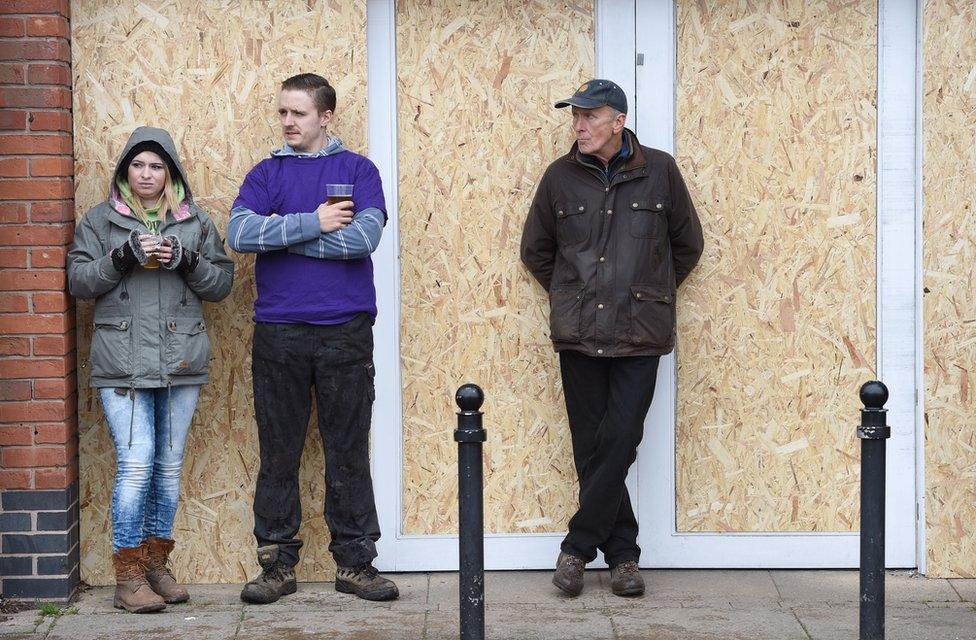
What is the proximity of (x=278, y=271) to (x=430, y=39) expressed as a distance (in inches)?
50.6

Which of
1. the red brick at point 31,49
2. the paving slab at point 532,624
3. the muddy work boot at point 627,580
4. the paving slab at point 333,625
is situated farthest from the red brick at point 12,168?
the muddy work boot at point 627,580

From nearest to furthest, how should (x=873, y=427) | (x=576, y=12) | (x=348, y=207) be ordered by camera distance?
(x=873, y=427) → (x=348, y=207) → (x=576, y=12)

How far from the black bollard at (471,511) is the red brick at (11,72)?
8.27 feet

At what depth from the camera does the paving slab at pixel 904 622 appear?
559 centimetres

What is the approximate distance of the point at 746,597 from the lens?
6109 mm

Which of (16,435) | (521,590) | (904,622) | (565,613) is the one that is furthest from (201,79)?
(904,622)

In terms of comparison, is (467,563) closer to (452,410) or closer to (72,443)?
(452,410)

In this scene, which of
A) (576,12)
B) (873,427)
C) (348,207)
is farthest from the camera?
(576,12)

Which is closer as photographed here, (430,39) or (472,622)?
(472,622)

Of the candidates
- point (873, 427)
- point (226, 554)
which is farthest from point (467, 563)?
point (226, 554)

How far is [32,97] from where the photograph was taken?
599 cm

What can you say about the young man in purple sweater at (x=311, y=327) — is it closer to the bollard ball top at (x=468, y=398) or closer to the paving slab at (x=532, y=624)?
the paving slab at (x=532, y=624)

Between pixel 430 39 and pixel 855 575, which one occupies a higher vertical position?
pixel 430 39

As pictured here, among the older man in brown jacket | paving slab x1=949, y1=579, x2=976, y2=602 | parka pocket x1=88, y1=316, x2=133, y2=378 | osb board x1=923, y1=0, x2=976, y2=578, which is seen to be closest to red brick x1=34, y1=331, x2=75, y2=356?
parka pocket x1=88, y1=316, x2=133, y2=378
